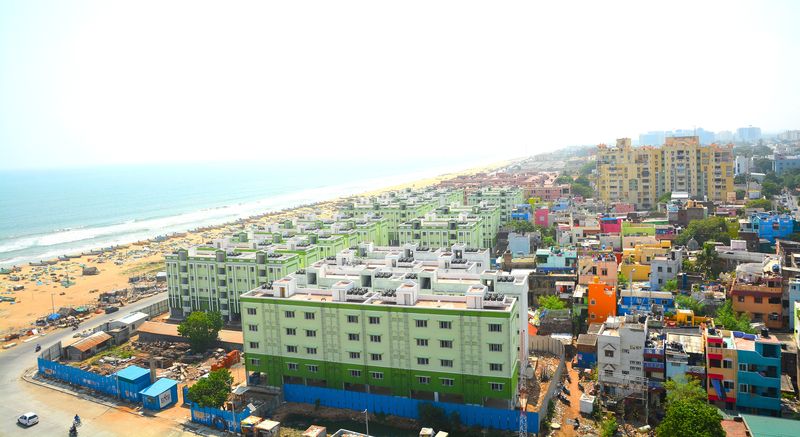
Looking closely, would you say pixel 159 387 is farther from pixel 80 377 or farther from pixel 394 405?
pixel 394 405

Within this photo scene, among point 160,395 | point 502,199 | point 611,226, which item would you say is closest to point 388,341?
point 160,395

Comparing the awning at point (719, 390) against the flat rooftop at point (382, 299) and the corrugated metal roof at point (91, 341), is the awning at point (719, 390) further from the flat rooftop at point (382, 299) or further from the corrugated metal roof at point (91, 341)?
the corrugated metal roof at point (91, 341)

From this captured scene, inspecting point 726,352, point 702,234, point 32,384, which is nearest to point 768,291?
point 726,352

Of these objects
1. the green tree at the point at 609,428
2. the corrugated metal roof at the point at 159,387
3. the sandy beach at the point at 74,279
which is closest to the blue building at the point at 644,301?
the green tree at the point at 609,428

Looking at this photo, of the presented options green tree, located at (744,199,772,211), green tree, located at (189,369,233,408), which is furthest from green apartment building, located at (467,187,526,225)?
green tree, located at (189,369,233,408)

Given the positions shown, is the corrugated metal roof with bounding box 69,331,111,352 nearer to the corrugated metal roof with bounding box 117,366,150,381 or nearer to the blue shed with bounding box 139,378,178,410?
the corrugated metal roof with bounding box 117,366,150,381

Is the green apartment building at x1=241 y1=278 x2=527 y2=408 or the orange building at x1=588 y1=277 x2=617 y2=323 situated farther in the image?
the orange building at x1=588 y1=277 x2=617 y2=323

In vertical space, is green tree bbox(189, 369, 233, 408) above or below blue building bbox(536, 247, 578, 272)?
below
